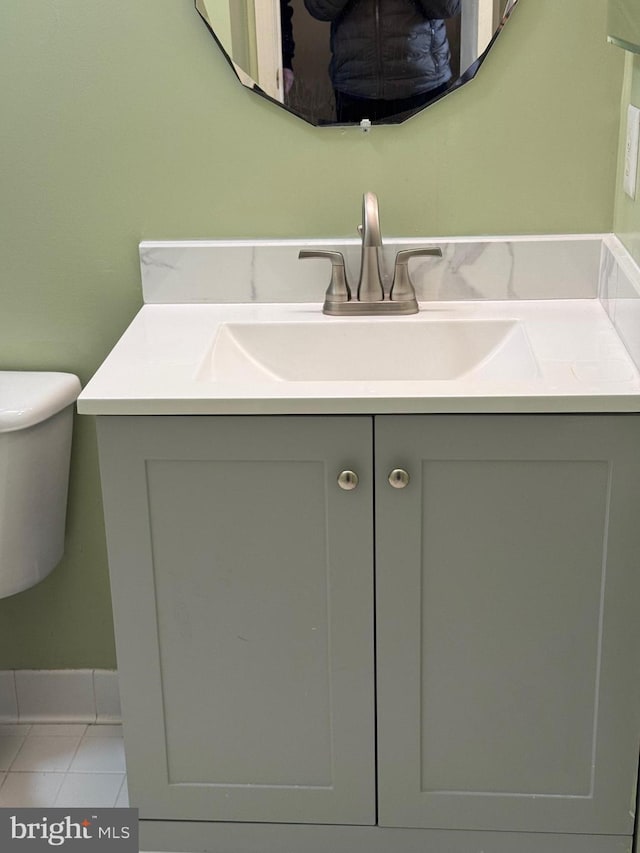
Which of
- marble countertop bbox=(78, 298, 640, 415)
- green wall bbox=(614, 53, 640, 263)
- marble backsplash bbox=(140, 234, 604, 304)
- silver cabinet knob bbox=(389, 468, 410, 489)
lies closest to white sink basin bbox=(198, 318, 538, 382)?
marble countertop bbox=(78, 298, 640, 415)

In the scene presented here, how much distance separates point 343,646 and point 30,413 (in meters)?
0.67

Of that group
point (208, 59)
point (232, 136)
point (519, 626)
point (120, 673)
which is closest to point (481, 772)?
point (519, 626)

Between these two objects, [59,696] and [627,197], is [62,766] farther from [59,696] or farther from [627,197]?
[627,197]

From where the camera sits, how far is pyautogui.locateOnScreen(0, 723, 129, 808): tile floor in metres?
2.07

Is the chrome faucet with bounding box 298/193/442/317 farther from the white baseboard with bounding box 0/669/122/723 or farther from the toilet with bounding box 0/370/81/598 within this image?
the white baseboard with bounding box 0/669/122/723

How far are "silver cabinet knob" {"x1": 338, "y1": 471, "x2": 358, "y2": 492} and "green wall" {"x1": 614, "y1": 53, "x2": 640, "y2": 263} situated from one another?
57cm

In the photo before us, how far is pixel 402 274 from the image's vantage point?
1.94 metres

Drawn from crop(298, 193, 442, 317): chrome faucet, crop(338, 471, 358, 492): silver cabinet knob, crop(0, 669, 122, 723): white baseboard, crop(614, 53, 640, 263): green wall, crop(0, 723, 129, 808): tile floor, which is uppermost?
crop(614, 53, 640, 263): green wall

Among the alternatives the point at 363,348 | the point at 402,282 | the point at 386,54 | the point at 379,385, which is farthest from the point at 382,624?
the point at 386,54

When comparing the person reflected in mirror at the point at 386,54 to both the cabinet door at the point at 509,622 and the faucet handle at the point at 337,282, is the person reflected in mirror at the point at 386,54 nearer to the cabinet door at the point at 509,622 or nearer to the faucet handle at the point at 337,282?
the faucet handle at the point at 337,282

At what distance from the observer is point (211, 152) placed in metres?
1.97

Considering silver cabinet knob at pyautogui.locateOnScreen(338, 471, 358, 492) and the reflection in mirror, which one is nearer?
silver cabinet knob at pyautogui.locateOnScreen(338, 471, 358, 492)

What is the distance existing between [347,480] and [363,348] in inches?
14.9

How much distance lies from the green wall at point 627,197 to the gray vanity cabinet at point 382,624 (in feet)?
1.22
